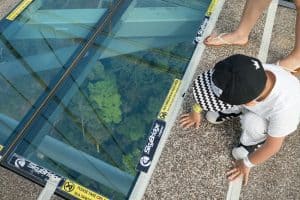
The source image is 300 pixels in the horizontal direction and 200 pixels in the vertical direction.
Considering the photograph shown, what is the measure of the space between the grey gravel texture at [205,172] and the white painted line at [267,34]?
576 mm

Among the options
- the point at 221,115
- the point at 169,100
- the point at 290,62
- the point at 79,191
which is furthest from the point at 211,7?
the point at 79,191

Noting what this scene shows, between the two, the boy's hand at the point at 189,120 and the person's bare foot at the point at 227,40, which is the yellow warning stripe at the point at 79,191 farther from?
the person's bare foot at the point at 227,40

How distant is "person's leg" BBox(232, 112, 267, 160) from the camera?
6.05ft

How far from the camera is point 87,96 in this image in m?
2.29

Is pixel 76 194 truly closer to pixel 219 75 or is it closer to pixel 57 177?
pixel 57 177

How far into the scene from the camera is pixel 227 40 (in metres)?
2.51

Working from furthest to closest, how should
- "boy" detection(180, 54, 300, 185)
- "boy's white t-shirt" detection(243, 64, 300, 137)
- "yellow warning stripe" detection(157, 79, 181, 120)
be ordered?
"yellow warning stripe" detection(157, 79, 181, 120), "boy's white t-shirt" detection(243, 64, 300, 137), "boy" detection(180, 54, 300, 185)

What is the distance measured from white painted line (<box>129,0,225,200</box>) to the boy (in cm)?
14

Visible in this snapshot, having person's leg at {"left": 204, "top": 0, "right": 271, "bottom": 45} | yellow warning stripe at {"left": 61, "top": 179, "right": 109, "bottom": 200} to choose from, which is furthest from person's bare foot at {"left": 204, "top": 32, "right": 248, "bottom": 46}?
yellow warning stripe at {"left": 61, "top": 179, "right": 109, "bottom": 200}

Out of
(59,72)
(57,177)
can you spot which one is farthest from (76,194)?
(59,72)

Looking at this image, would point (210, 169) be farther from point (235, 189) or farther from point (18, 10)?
point (18, 10)

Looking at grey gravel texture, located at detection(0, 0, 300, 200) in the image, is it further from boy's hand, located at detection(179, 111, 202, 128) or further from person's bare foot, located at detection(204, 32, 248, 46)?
person's bare foot, located at detection(204, 32, 248, 46)

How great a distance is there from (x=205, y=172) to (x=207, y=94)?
1.48 feet

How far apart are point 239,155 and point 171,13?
1.25 metres
